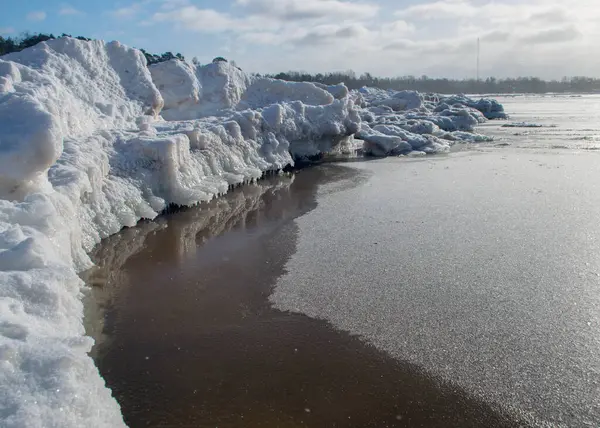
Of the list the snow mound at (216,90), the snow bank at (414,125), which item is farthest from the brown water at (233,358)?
the snow bank at (414,125)

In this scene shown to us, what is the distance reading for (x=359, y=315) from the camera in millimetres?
4008

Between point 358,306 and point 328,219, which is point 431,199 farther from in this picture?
point 358,306

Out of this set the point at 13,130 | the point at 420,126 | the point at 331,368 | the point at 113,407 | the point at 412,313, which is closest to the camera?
the point at 113,407

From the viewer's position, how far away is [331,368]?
328cm

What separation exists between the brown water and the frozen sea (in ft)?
0.04

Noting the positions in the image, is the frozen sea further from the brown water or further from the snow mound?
the snow mound

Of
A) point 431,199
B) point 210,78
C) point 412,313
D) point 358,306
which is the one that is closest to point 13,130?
point 358,306

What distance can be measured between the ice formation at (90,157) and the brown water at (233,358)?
44cm

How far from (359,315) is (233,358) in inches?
44.2

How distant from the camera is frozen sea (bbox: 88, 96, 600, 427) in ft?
9.54

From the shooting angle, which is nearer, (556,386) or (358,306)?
(556,386)

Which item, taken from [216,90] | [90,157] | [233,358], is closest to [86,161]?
[90,157]

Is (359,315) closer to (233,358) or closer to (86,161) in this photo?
(233,358)

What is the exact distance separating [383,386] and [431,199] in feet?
17.5
